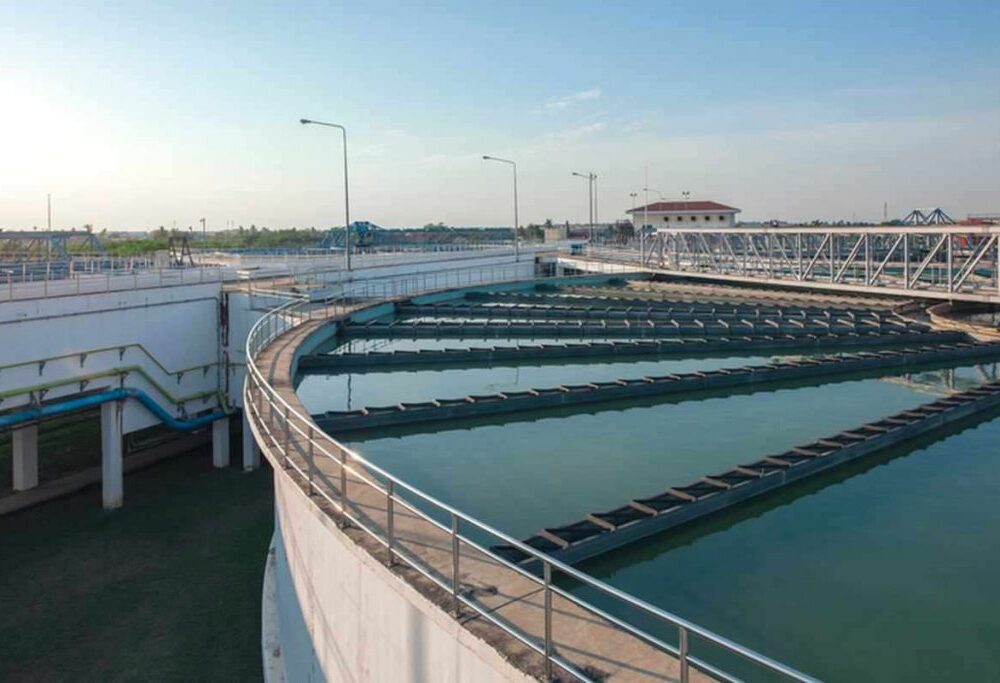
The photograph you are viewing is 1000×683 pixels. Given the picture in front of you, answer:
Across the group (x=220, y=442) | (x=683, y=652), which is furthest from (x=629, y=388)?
(x=220, y=442)

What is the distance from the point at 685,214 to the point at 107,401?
2493 inches

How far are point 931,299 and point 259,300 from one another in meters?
25.7

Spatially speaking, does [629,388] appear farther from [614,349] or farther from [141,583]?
[141,583]

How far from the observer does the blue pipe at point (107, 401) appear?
795 inches

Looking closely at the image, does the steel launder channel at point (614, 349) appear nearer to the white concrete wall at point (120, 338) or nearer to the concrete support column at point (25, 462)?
the white concrete wall at point (120, 338)

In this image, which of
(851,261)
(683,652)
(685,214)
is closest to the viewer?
(683,652)

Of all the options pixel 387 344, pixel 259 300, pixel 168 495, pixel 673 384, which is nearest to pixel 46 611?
pixel 168 495

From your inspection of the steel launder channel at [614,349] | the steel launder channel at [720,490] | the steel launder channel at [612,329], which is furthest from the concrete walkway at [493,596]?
the steel launder channel at [612,329]

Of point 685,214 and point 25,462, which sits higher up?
point 685,214

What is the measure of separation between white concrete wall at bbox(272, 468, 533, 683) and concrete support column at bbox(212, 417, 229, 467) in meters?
17.5

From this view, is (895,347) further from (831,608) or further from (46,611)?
(46,611)

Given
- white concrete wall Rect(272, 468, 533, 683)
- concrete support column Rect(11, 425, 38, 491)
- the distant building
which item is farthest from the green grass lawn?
the distant building

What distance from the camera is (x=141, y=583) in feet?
59.9

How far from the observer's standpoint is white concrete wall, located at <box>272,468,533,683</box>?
5.51m
